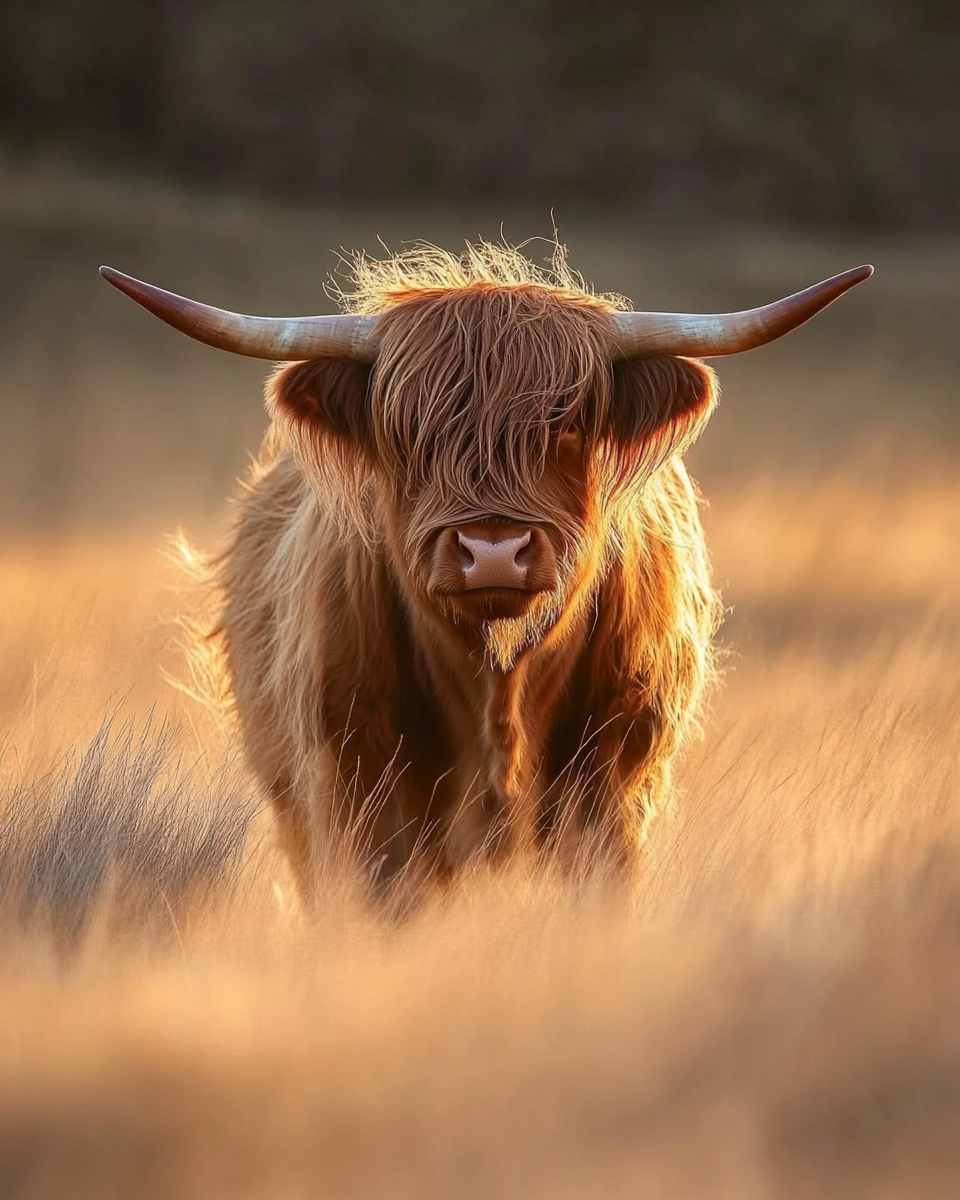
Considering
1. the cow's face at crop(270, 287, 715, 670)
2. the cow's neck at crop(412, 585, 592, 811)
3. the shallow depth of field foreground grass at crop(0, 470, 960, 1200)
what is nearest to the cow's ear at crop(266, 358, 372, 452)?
the cow's face at crop(270, 287, 715, 670)

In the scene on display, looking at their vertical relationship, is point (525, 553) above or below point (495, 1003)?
above

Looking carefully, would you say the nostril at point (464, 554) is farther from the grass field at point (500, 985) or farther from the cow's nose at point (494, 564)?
the grass field at point (500, 985)

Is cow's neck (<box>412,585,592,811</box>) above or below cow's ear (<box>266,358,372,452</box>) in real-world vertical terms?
below

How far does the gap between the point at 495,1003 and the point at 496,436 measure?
133 cm

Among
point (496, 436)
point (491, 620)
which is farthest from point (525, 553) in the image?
point (496, 436)

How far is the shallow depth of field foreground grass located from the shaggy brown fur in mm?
260

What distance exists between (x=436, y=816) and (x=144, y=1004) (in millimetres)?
1283

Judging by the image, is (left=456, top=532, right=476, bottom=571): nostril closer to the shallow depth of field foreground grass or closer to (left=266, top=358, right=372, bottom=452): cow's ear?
(left=266, top=358, right=372, bottom=452): cow's ear

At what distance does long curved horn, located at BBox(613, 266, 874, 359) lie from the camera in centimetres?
328

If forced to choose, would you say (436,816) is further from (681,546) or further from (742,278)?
(742,278)

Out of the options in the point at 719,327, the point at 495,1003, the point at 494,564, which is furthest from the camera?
the point at 719,327

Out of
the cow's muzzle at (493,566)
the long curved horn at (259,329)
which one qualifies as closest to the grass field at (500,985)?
the cow's muzzle at (493,566)

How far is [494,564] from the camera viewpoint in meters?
3.29

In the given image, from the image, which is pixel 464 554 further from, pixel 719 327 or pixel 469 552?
pixel 719 327
